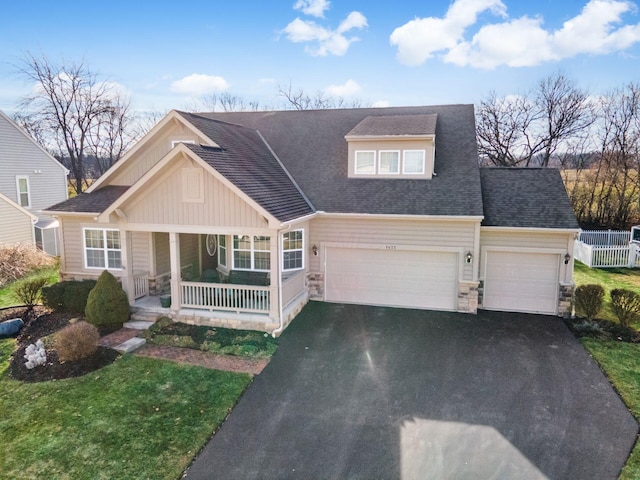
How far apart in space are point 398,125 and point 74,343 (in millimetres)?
12009

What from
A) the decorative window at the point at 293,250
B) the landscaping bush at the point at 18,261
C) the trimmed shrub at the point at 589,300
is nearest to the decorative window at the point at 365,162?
the decorative window at the point at 293,250

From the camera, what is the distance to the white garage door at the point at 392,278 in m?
13.7

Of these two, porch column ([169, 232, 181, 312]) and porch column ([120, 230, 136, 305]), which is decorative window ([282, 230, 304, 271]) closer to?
porch column ([169, 232, 181, 312])

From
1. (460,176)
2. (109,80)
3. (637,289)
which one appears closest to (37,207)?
(109,80)

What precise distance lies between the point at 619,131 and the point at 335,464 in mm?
33180

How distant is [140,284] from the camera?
1388 centimetres

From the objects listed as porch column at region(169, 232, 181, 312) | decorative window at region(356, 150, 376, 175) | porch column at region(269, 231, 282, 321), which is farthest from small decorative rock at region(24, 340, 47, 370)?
decorative window at region(356, 150, 376, 175)

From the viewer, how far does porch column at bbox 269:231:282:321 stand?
11438mm

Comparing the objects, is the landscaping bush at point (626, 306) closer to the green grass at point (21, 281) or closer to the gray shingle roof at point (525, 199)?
the gray shingle roof at point (525, 199)

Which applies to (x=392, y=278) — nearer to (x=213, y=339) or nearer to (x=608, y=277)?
(x=213, y=339)

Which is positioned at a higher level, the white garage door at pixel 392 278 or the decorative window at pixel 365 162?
the decorative window at pixel 365 162

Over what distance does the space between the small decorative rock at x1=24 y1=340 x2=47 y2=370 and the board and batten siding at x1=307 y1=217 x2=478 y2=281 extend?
7928 mm

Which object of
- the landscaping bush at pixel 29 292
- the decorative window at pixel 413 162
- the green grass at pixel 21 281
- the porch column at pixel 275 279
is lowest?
the green grass at pixel 21 281

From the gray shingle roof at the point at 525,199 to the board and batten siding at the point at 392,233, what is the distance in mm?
959
